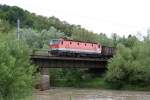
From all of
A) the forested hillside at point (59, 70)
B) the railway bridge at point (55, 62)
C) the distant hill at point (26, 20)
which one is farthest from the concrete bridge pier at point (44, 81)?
the distant hill at point (26, 20)

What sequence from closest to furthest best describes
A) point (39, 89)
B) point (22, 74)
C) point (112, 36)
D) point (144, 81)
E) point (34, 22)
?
point (22, 74), point (39, 89), point (144, 81), point (112, 36), point (34, 22)

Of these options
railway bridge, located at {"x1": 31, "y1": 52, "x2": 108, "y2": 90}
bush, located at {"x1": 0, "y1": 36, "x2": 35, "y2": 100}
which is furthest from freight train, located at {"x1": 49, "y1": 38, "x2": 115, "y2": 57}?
bush, located at {"x1": 0, "y1": 36, "x2": 35, "y2": 100}

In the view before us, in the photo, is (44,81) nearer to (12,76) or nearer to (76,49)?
Result: (76,49)

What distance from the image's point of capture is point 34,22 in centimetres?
18888

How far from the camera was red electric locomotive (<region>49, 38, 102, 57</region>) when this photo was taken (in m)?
88.6

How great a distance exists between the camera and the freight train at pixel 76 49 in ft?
291

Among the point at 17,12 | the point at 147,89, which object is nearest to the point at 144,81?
the point at 147,89

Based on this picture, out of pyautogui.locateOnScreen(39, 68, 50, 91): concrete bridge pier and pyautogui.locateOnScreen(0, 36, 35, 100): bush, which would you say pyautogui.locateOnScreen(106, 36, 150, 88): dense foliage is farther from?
pyautogui.locateOnScreen(0, 36, 35, 100): bush

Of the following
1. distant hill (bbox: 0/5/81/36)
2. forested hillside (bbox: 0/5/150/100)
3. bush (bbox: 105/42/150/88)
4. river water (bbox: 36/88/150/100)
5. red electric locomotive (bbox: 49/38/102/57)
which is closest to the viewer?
forested hillside (bbox: 0/5/150/100)

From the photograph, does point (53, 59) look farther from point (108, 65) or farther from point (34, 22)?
point (34, 22)

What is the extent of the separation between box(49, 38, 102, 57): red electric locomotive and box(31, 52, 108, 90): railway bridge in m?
2.09

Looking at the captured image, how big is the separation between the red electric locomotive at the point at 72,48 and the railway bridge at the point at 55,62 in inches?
82.4

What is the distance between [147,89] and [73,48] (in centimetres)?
1631

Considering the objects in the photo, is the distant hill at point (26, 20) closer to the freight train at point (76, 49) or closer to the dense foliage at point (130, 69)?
the freight train at point (76, 49)
